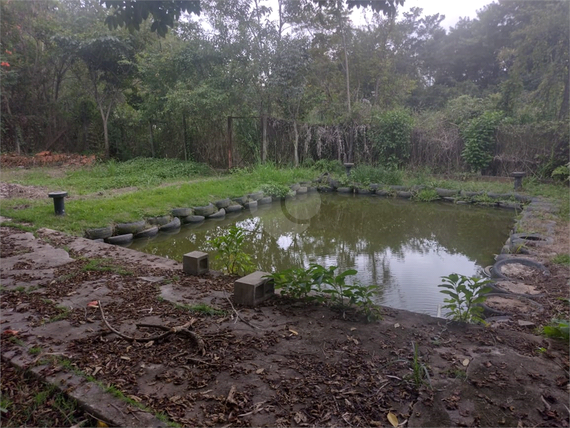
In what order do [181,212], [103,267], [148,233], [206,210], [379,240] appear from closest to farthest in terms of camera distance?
[103,267], [148,233], [379,240], [181,212], [206,210]

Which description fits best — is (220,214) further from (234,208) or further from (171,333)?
(171,333)

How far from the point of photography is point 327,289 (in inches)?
105

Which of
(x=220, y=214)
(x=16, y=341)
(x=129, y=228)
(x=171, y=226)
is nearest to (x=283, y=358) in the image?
(x=16, y=341)

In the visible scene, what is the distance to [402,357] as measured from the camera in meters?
2.06

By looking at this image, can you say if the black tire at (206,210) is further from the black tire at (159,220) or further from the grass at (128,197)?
the black tire at (159,220)

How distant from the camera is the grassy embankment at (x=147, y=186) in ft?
17.8

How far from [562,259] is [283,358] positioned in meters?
3.35

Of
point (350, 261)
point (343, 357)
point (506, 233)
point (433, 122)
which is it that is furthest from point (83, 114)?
point (343, 357)

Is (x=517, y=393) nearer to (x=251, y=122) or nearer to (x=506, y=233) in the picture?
(x=506, y=233)

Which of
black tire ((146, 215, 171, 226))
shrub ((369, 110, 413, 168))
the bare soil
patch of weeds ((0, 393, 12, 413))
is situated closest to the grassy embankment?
black tire ((146, 215, 171, 226))

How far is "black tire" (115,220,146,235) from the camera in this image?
5.24 meters

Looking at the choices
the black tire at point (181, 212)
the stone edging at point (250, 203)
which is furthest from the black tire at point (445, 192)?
the black tire at point (181, 212)

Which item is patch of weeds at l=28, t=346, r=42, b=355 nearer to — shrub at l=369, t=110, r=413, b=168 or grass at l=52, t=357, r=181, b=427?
grass at l=52, t=357, r=181, b=427

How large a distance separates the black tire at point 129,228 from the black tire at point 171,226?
360 millimetres
